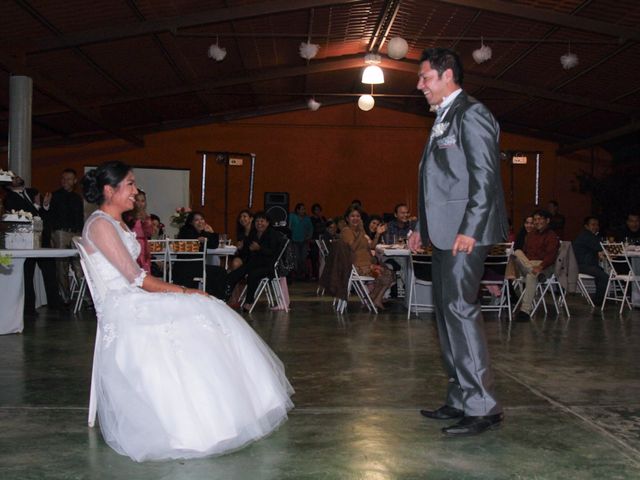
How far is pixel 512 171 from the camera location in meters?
17.0

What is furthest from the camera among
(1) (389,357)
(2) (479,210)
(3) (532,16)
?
(3) (532,16)

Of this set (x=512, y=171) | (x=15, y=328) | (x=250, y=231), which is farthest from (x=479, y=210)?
(x=512, y=171)

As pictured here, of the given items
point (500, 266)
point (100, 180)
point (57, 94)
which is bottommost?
point (500, 266)

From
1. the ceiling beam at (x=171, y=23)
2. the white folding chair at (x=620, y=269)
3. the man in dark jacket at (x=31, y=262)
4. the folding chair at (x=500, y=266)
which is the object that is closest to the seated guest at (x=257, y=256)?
the man in dark jacket at (x=31, y=262)

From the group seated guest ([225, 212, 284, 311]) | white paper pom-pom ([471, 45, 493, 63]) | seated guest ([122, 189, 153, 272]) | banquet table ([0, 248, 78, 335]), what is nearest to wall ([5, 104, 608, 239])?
white paper pom-pom ([471, 45, 493, 63])

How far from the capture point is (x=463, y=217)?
3.08 metres

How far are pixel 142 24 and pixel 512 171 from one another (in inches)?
377

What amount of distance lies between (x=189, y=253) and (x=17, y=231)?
2.06 meters

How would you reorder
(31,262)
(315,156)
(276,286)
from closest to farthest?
(31,262), (276,286), (315,156)

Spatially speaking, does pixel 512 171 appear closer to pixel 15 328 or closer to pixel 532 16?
pixel 532 16

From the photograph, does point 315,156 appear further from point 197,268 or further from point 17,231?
point 17,231

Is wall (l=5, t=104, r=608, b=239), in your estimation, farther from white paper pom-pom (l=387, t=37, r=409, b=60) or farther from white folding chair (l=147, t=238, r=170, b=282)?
white folding chair (l=147, t=238, r=170, b=282)

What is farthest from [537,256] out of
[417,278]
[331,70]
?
[331,70]

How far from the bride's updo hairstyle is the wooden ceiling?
626 centimetres
